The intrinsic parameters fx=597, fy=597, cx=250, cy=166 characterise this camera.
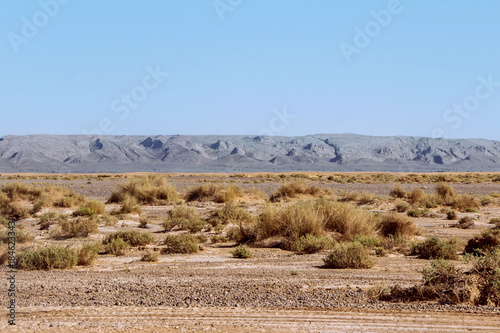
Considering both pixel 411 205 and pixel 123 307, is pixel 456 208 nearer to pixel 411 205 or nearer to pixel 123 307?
pixel 411 205

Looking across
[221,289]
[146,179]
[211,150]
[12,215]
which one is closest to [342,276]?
[221,289]

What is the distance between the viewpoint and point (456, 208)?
1240 inches

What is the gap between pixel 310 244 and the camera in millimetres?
17281

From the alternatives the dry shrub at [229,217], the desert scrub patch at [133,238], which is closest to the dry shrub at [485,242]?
the dry shrub at [229,217]

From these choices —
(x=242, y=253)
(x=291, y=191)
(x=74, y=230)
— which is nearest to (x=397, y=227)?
(x=242, y=253)

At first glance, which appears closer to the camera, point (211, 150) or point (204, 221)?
point (204, 221)

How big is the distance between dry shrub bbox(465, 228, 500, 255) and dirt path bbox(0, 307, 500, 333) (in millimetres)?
7187

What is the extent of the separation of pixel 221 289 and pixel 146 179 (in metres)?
28.0

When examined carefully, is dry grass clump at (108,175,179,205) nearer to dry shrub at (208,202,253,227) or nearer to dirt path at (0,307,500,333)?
dry shrub at (208,202,253,227)

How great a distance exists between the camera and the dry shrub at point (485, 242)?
53.7 ft

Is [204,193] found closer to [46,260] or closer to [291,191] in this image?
[291,191]

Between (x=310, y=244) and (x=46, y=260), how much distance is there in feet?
23.8

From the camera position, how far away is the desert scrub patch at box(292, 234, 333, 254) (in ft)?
56.7

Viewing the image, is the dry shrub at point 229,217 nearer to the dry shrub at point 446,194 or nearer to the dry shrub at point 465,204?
the dry shrub at point 465,204
